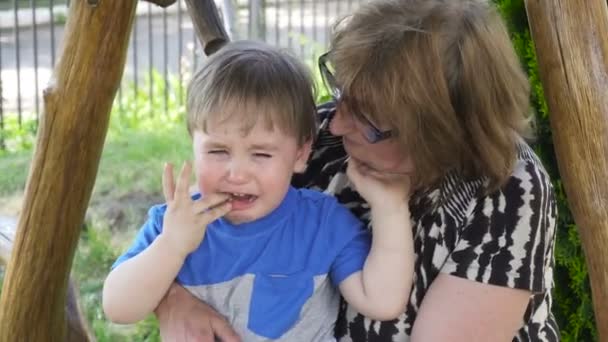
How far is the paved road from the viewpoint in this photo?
281 inches

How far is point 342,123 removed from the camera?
6.32ft

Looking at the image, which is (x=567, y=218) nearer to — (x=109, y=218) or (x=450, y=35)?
(x=450, y=35)

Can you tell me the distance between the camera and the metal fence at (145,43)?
6496 mm

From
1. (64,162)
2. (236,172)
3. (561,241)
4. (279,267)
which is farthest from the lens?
(561,241)

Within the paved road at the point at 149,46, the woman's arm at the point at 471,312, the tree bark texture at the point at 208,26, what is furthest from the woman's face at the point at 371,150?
the paved road at the point at 149,46

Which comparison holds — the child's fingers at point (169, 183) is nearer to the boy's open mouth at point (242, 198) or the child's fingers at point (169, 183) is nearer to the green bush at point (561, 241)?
the boy's open mouth at point (242, 198)

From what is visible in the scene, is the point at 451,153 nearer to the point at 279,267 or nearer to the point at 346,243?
the point at 346,243

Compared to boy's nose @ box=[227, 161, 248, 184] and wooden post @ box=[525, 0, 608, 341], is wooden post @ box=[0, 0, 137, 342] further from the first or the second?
wooden post @ box=[525, 0, 608, 341]

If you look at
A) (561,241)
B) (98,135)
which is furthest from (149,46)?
(98,135)

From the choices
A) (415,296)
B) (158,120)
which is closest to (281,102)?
(415,296)

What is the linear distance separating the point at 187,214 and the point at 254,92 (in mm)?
→ 231

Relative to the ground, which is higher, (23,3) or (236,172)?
(236,172)

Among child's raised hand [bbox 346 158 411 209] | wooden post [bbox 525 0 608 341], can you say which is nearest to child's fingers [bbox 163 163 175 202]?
child's raised hand [bbox 346 158 411 209]

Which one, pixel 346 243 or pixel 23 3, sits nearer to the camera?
pixel 346 243
